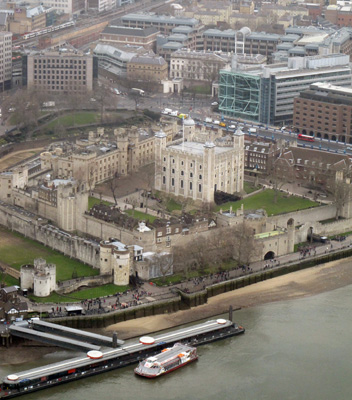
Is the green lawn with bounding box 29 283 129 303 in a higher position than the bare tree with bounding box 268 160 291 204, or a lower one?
lower

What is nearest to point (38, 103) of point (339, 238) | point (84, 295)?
point (339, 238)

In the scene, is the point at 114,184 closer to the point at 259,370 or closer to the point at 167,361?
the point at 167,361

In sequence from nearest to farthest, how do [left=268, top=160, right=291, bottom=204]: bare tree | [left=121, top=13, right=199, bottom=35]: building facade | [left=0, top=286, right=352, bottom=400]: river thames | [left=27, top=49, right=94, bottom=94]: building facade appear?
[left=0, top=286, right=352, bottom=400]: river thames → [left=268, top=160, right=291, bottom=204]: bare tree → [left=27, top=49, right=94, bottom=94]: building facade → [left=121, top=13, right=199, bottom=35]: building facade

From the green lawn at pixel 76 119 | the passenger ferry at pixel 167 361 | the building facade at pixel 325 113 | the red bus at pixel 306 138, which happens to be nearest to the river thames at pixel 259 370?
the passenger ferry at pixel 167 361

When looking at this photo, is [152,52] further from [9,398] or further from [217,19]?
[9,398]

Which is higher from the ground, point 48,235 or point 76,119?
point 76,119

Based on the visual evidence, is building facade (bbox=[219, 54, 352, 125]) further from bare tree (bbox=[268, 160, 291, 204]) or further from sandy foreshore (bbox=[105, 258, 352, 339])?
sandy foreshore (bbox=[105, 258, 352, 339])

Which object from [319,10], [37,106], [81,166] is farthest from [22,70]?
[319,10]

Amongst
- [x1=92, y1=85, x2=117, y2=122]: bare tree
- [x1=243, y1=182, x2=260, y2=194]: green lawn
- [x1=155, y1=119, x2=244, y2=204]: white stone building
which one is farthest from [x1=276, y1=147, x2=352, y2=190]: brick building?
[x1=92, y1=85, x2=117, y2=122]: bare tree
